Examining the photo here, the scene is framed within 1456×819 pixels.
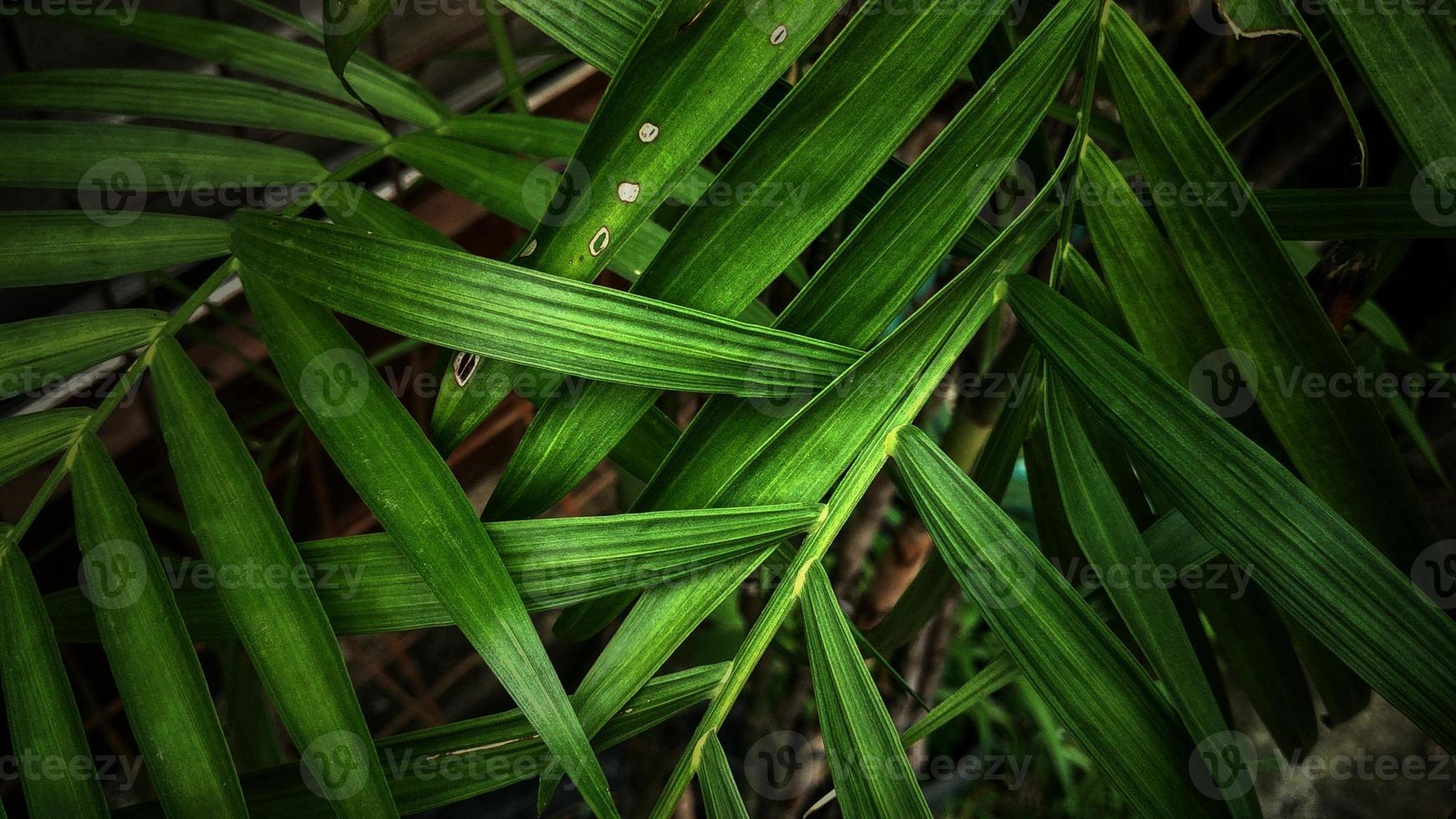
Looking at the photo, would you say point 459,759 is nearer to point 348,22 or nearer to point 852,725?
point 852,725

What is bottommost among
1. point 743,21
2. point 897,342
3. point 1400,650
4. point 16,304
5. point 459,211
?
point 1400,650

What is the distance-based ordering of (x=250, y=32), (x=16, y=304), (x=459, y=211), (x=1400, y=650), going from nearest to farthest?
(x=1400, y=650) → (x=250, y=32) → (x=16, y=304) → (x=459, y=211)

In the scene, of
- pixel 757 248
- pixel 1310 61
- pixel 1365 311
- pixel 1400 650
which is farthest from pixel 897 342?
pixel 1365 311

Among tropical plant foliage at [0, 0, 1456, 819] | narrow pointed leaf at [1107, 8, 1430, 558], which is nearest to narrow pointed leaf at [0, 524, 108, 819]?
tropical plant foliage at [0, 0, 1456, 819]

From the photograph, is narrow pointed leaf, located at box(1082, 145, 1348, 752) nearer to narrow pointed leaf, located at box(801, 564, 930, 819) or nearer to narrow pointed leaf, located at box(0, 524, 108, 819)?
narrow pointed leaf, located at box(801, 564, 930, 819)

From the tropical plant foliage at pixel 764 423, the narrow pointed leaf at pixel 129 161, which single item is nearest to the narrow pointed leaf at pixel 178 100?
the narrow pointed leaf at pixel 129 161

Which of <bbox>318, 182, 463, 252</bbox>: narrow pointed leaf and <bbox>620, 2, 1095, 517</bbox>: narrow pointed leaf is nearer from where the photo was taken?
<bbox>620, 2, 1095, 517</bbox>: narrow pointed leaf

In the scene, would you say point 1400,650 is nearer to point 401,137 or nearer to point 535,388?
point 535,388

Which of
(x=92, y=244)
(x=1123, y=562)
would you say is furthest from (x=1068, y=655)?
(x=92, y=244)
